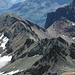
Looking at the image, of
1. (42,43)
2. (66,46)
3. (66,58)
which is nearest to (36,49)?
(42,43)

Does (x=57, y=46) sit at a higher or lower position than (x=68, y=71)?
higher

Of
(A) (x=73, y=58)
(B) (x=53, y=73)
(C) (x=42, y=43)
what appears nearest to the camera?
(B) (x=53, y=73)

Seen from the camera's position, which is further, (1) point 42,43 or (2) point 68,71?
(1) point 42,43

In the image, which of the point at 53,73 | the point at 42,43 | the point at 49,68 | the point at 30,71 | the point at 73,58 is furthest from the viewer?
the point at 42,43

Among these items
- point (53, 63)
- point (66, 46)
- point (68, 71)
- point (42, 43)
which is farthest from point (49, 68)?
point (42, 43)

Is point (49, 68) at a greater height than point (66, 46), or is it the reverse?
point (66, 46)

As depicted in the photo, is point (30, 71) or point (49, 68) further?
point (30, 71)

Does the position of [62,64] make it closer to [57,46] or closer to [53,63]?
[53,63]

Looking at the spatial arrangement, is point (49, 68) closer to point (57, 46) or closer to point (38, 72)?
point (38, 72)

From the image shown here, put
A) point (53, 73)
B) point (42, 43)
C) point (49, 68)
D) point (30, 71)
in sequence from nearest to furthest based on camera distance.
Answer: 1. point (53, 73)
2. point (49, 68)
3. point (30, 71)
4. point (42, 43)
